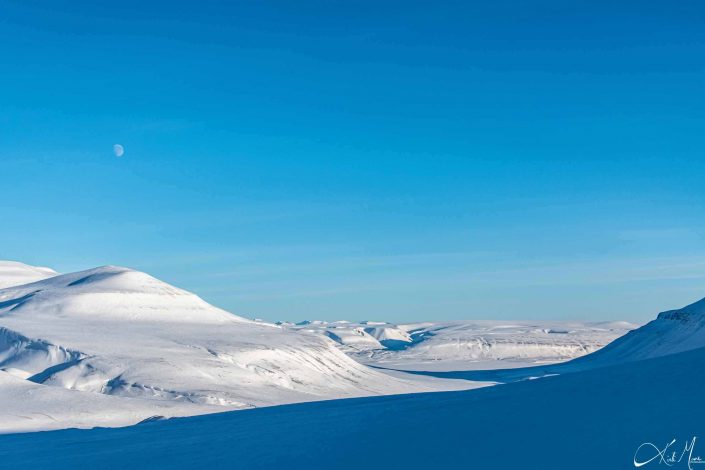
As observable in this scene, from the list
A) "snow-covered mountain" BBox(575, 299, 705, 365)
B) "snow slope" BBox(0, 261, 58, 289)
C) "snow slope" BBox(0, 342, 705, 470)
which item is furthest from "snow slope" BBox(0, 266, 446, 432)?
"snow slope" BBox(0, 261, 58, 289)

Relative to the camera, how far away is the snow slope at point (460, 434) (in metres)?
12.0

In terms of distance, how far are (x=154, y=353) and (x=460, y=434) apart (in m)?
73.6

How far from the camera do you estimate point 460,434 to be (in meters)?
13.9

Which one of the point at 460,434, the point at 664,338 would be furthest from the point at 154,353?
the point at 460,434

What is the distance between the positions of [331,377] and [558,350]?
117403 millimetres

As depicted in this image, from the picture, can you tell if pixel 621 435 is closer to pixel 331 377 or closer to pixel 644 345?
pixel 331 377

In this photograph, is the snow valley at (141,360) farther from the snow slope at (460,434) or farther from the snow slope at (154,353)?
the snow slope at (460,434)

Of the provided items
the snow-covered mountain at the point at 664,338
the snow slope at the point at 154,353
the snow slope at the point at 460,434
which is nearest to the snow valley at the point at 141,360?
the snow slope at the point at 154,353

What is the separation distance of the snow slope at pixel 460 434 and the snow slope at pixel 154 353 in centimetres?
2703

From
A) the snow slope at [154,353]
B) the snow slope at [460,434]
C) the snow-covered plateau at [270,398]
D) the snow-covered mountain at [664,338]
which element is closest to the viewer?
the snow slope at [460,434]

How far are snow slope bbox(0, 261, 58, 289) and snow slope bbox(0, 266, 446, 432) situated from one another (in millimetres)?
34857

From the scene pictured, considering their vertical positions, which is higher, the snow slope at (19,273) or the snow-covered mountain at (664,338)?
the snow slope at (19,273)

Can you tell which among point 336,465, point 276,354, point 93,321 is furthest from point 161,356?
point 336,465

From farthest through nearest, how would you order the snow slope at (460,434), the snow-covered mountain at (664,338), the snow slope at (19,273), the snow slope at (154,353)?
the snow slope at (19,273) < the snow-covered mountain at (664,338) < the snow slope at (154,353) < the snow slope at (460,434)
